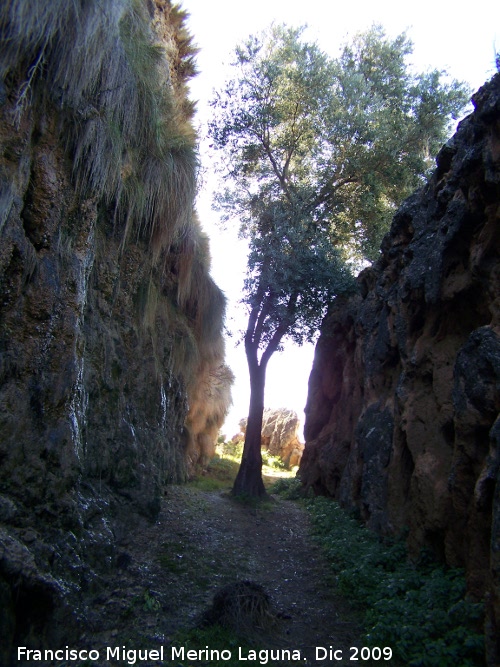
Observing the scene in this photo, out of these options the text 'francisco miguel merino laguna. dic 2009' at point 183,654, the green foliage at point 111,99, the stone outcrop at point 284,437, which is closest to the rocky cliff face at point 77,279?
the green foliage at point 111,99

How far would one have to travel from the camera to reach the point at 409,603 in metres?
4.38

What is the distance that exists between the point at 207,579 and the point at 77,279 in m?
3.36

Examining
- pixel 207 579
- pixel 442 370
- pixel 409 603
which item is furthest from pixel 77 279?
pixel 409 603

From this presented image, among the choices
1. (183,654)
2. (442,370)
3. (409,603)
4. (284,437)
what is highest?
(284,437)

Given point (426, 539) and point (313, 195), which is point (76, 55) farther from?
point (313, 195)

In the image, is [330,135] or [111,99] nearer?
[111,99]

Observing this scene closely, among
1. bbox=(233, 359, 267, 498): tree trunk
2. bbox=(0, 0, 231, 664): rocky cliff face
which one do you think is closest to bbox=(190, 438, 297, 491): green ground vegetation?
bbox=(233, 359, 267, 498): tree trunk

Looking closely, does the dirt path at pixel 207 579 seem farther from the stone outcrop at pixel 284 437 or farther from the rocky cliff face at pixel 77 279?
the stone outcrop at pixel 284 437

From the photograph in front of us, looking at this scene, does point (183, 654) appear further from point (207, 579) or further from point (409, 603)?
point (409, 603)

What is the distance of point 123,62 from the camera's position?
225 inches

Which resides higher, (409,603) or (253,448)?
(253,448)

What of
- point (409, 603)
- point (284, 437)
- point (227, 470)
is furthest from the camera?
point (284, 437)

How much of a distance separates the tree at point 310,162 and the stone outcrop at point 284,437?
27.5 ft

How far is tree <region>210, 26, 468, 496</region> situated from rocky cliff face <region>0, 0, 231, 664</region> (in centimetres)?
416
